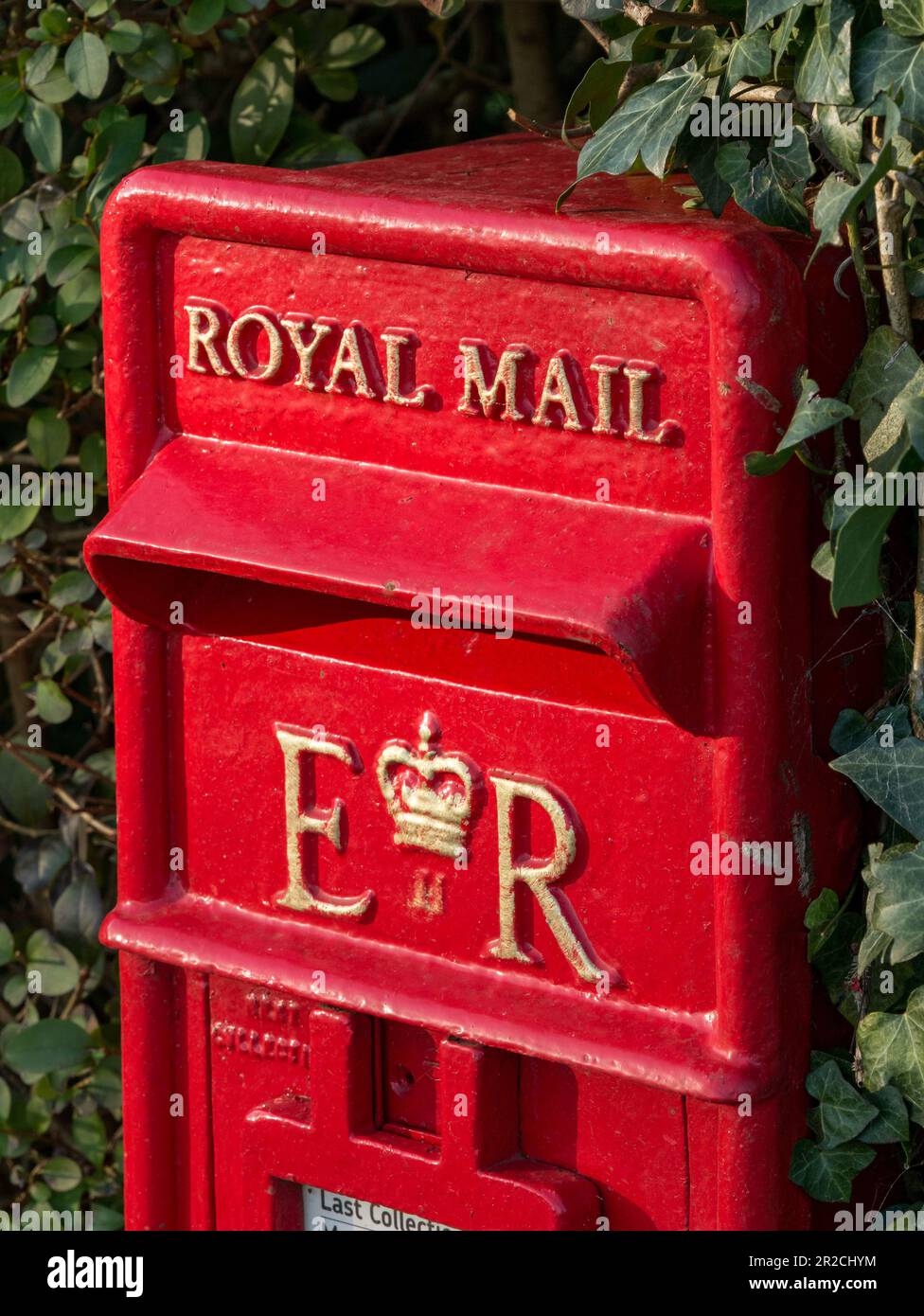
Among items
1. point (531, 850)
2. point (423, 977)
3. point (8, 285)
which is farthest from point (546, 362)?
point (8, 285)

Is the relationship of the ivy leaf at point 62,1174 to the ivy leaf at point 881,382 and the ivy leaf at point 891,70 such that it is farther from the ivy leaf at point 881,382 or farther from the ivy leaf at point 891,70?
the ivy leaf at point 891,70

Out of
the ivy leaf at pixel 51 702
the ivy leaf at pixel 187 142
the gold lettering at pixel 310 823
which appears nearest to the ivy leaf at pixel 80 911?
the ivy leaf at pixel 51 702

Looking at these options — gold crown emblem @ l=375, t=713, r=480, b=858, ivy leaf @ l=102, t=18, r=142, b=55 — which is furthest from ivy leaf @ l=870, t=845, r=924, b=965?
ivy leaf @ l=102, t=18, r=142, b=55

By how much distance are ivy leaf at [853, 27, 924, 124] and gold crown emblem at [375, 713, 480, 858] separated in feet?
2.28

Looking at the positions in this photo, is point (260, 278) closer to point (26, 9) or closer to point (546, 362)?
point (546, 362)

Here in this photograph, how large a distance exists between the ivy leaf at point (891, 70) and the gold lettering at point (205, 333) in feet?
2.16

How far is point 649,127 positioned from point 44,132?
1.09 meters

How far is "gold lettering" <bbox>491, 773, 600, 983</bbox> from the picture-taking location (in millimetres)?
1786

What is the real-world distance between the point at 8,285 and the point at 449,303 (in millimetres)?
1054

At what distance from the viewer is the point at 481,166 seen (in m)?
2.00

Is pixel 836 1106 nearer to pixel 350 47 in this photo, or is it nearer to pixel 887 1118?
pixel 887 1118

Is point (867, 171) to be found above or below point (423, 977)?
above

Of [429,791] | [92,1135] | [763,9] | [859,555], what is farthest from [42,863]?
[763,9]

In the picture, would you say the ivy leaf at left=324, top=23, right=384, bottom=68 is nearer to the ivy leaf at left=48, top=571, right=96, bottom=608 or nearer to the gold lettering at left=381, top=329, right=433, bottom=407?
the ivy leaf at left=48, top=571, right=96, bottom=608
